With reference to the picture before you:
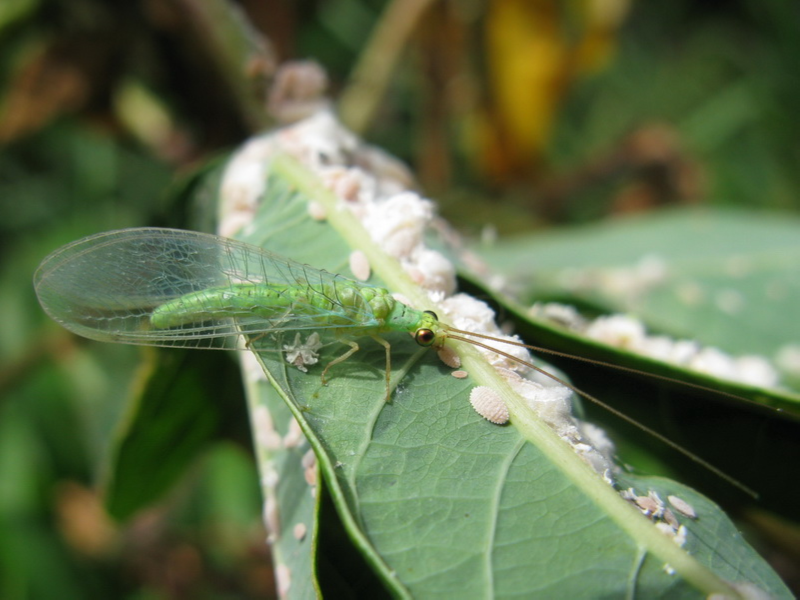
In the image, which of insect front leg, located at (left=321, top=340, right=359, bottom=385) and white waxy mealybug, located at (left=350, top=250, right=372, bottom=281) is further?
white waxy mealybug, located at (left=350, top=250, right=372, bottom=281)

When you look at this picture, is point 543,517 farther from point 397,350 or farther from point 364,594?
point 397,350

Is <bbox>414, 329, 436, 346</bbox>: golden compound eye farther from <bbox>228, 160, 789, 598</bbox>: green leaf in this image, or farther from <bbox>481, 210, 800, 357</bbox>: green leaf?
<bbox>481, 210, 800, 357</bbox>: green leaf

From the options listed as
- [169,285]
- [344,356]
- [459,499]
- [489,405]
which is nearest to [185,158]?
[169,285]

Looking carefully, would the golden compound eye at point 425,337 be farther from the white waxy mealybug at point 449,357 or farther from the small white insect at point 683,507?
the small white insect at point 683,507

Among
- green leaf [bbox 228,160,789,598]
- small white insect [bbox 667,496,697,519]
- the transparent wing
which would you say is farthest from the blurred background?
small white insect [bbox 667,496,697,519]

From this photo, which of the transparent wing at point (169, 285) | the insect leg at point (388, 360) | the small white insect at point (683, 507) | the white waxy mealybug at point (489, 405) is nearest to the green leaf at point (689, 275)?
the insect leg at point (388, 360)

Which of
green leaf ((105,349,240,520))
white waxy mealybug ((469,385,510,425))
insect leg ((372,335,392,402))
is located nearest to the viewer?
white waxy mealybug ((469,385,510,425))

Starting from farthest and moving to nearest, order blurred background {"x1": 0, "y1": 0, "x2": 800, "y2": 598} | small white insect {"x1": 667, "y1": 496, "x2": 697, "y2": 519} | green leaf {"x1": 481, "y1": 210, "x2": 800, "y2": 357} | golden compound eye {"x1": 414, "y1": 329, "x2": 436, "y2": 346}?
green leaf {"x1": 481, "y1": 210, "x2": 800, "y2": 357} → blurred background {"x1": 0, "y1": 0, "x2": 800, "y2": 598} → golden compound eye {"x1": 414, "y1": 329, "x2": 436, "y2": 346} → small white insect {"x1": 667, "y1": 496, "x2": 697, "y2": 519}
